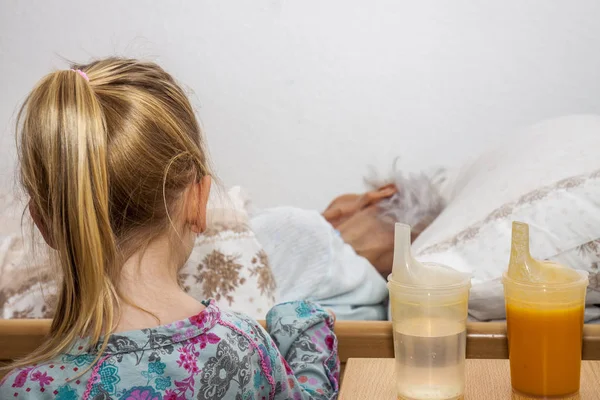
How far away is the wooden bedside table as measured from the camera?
0.89 m

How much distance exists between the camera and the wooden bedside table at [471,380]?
886 millimetres

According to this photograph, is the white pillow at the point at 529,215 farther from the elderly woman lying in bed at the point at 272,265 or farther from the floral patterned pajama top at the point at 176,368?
the floral patterned pajama top at the point at 176,368

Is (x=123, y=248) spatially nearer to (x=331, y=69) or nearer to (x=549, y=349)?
(x=549, y=349)

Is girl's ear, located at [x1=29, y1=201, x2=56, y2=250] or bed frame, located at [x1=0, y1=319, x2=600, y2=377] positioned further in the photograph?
bed frame, located at [x1=0, y1=319, x2=600, y2=377]

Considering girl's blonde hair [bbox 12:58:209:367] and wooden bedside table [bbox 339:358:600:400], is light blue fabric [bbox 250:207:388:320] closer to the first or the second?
wooden bedside table [bbox 339:358:600:400]

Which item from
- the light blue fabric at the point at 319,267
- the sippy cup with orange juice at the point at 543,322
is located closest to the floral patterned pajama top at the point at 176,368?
the sippy cup with orange juice at the point at 543,322

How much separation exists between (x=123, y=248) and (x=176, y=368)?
0.16 metres

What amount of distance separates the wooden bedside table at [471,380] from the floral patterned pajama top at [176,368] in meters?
0.09

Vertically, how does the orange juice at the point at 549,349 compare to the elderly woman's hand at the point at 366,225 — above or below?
above

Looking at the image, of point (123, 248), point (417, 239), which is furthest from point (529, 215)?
point (123, 248)

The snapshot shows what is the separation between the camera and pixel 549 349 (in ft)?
2.81

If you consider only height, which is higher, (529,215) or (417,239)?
(529,215)

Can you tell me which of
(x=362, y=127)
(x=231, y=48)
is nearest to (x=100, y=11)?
(x=231, y=48)

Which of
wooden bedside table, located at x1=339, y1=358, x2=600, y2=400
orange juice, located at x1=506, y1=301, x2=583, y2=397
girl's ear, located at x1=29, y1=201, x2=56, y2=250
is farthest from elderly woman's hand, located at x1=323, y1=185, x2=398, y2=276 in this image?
girl's ear, located at x1=29, y1=201, x2=56, y2=250
